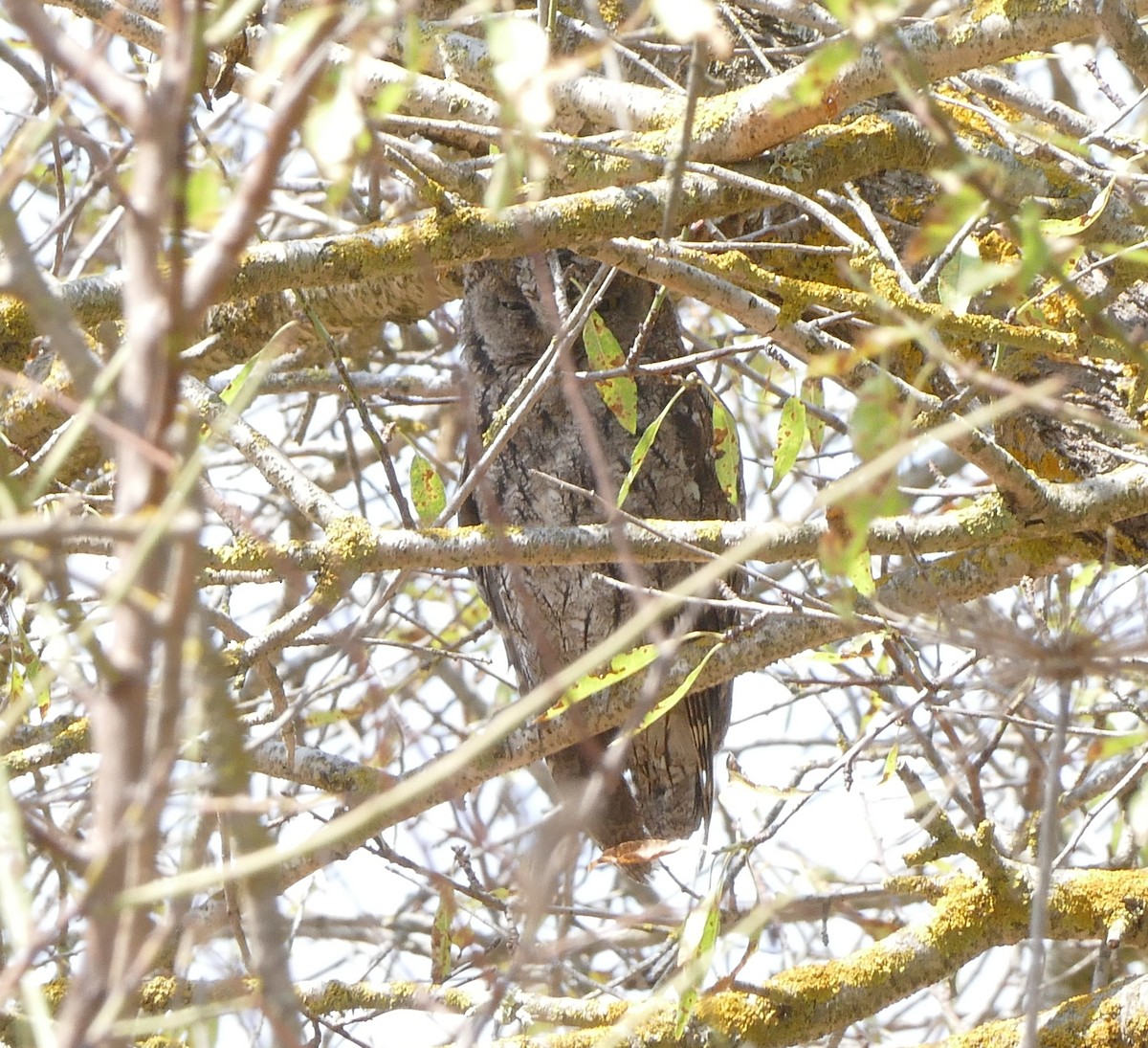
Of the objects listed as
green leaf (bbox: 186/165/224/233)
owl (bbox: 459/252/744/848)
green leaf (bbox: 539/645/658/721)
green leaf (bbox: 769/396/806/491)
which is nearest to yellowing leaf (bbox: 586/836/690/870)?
green leaf (bbox: 539/645/658/721)

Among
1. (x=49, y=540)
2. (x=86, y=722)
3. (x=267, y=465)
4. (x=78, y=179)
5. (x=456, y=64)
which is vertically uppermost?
(x=78, y=179)

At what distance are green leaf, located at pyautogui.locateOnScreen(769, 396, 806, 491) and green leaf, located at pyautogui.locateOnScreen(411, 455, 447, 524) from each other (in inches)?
19.6

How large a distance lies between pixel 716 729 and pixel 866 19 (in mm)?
2617

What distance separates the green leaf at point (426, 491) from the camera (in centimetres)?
189

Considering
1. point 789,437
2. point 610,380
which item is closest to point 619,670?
point 789,437

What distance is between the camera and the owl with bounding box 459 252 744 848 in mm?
3182

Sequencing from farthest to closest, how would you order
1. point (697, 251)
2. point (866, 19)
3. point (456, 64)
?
point (456, 64) < point (697, 251) < point (866, 19)

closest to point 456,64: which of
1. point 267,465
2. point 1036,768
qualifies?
point 267,465

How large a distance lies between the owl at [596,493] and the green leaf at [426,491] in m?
1.19

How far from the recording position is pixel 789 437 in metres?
1.73

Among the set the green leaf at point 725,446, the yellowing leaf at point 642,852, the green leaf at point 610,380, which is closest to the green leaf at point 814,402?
the green leaf at point 725,446

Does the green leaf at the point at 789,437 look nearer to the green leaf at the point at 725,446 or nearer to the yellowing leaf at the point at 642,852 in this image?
the green leaf at the point at 725,446

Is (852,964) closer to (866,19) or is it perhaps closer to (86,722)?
(86,722)

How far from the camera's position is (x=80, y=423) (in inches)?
27.6
